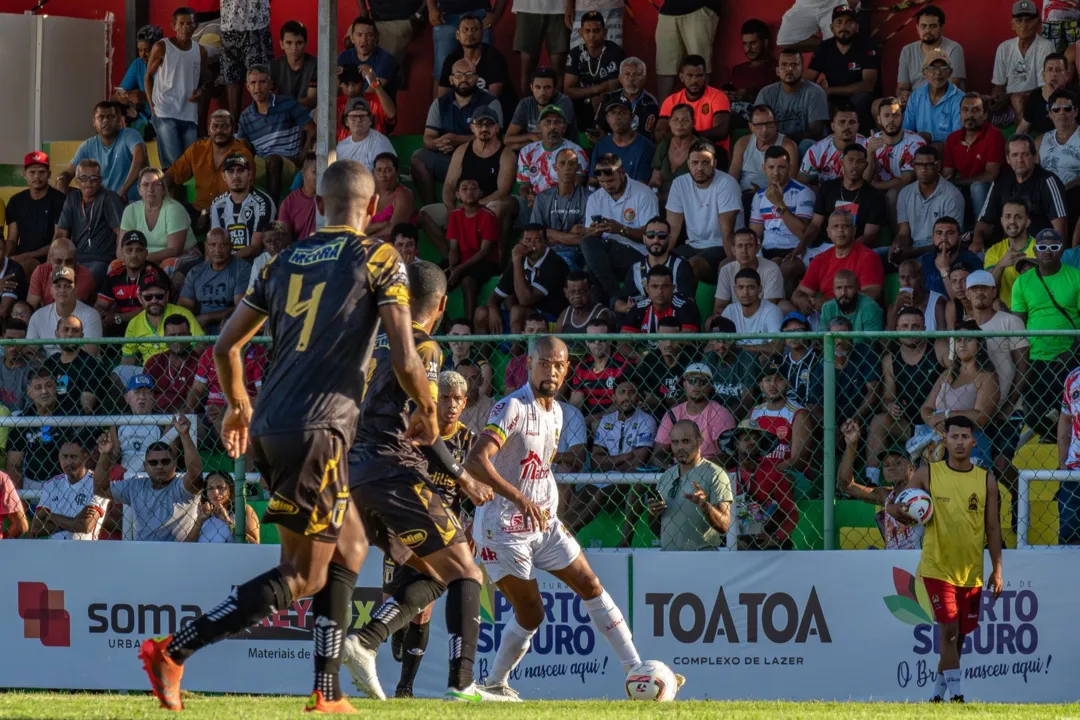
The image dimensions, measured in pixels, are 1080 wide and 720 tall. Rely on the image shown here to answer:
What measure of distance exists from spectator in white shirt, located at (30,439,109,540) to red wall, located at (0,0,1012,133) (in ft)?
26.7

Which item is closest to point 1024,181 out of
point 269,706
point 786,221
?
point 786,221

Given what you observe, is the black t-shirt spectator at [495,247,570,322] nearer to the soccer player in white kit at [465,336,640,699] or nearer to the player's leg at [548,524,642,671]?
the soccer player in white kit at [465,336,640,699]

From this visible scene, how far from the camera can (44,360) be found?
452 inches

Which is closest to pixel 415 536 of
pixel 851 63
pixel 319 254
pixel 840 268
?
pixel 319 254

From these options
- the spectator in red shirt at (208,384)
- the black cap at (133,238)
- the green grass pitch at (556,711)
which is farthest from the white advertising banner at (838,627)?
the black cap at (133,238)

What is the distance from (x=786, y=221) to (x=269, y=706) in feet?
26.5

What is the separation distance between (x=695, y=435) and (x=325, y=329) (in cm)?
497

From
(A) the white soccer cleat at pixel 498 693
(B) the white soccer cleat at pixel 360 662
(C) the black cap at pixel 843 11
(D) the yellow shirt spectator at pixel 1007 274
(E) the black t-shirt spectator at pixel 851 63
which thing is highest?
(C) the black cap at pixel 843 11

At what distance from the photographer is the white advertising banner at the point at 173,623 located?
10359 mm

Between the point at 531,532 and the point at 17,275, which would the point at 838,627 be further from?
the point at 17,275

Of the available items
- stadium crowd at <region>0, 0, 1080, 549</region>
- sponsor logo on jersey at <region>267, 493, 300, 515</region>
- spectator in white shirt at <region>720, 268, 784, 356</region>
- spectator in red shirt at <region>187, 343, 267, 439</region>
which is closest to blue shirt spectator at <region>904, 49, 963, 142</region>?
stadium crowd at <region>0, 0, 1080, 549</region>

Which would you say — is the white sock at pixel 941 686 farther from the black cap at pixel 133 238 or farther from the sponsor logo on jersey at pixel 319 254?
the black cap at pixel 133 238

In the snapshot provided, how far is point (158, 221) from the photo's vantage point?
51.1ft

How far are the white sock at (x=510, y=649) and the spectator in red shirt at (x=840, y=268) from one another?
5.37 metres
